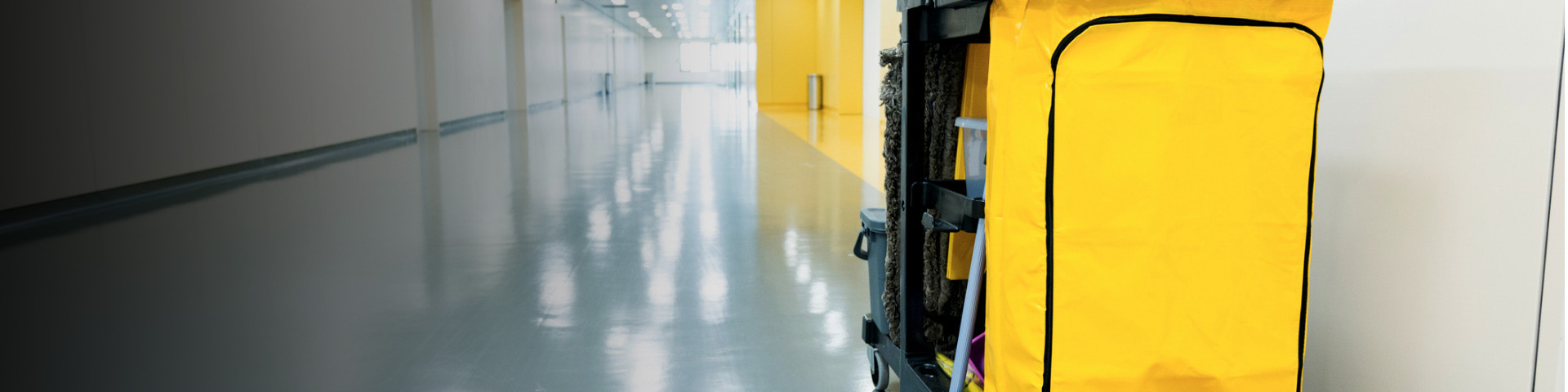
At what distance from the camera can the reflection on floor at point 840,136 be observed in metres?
7.02

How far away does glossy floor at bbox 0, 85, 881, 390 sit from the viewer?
7.25ft

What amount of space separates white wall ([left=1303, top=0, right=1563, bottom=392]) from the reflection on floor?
1525 mm

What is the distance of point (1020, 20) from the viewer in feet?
4.02

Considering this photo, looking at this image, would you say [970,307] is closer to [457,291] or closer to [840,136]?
[457,291]

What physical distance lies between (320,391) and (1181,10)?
1891 millimetres

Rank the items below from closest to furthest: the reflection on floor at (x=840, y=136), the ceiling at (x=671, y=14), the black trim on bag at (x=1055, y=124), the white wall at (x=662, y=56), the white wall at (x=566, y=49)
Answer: the black trim on bag at (x=1055, y=124), the reflection on floor at (x=840, y=136), the white wall at (x=566, y=49), the ceiling at (x=671, y=14), the white wall at (x=662, y=56)

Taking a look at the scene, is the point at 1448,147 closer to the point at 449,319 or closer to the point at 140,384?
the point at 449,319

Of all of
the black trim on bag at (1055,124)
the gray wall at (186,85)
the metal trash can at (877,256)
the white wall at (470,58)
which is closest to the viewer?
the black trim on bag at (1055,124)

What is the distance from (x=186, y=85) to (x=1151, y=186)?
6.58 meters

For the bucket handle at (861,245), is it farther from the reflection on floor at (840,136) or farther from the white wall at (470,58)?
the white wall at (470,58)

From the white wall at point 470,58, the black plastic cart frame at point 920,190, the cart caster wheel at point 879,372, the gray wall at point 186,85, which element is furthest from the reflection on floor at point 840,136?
the gray wall at point 186,85

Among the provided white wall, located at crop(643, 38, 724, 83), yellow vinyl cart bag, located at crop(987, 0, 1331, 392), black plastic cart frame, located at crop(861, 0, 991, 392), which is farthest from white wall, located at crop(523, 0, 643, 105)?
yellow vinyl cart bag, located at crop(987, 0, 1331, 392)

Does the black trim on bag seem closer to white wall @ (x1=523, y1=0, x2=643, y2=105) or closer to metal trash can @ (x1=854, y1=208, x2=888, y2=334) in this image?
metal trash can @ (x1=854, y1=208, x2=888, y2=334)

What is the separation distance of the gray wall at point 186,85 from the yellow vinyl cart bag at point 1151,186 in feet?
16.9
